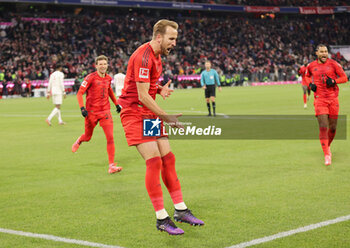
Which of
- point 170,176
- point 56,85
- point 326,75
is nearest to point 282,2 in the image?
point 56,85

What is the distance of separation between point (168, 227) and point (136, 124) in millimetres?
1178

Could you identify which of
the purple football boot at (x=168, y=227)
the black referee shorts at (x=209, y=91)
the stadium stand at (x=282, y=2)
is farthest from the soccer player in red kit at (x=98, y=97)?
the stadium stand at (x=282, y=2)

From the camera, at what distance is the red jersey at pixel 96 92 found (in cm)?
1052

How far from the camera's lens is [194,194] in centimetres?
762

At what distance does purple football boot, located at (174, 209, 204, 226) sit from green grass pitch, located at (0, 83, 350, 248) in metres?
0.10

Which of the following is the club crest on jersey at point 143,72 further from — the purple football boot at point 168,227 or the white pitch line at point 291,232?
the white pitch line at point 291,232

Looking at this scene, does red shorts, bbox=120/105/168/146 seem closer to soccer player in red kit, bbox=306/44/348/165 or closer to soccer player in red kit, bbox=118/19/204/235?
soccer player in red kit, bbox=118/19/204/235

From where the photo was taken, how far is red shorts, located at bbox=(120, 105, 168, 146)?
19.0ft

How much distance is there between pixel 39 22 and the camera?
167 ft

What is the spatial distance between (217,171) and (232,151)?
247 cm

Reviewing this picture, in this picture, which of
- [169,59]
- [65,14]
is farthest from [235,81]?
[65,14]

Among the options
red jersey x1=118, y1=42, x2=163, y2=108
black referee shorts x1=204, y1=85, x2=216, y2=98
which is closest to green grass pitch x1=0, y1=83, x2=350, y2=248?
red jersey x1=118, y1=42, x2=163, y2=108

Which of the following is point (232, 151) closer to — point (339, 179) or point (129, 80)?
point (339, 179)

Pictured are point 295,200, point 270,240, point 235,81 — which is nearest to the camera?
point 270,240
